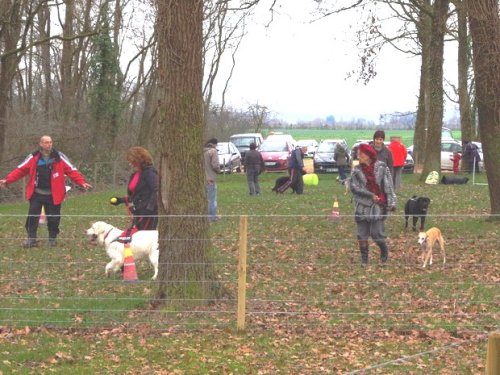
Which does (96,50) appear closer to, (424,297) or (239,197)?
(239,197)

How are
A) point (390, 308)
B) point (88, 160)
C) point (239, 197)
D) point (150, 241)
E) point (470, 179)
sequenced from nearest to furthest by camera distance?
point (390, 308) → point (150, 241) → point (239, 197) → point (470, 179) → point (88, 160)

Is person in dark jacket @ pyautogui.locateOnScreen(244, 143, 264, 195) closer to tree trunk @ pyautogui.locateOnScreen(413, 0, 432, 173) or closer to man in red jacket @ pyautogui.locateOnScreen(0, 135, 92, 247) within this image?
tree trunk @ pyautogui.locateOnScreen(413, 0, 432, 173)

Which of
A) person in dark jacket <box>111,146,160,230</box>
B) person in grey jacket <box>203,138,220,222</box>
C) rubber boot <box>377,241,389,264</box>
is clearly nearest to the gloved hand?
person in dark jacket <box>111,146,160,230</box>

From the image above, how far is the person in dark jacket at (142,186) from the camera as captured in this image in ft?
36.3

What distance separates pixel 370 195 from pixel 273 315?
317 centimetres

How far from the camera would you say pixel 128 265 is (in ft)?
34.0

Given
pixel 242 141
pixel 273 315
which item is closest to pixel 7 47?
pixel 273 315

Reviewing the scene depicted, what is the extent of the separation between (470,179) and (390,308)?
22.6 metres

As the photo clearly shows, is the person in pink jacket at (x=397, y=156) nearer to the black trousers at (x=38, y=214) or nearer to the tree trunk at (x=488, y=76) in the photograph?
the tree trunk at (x=488, y=76)

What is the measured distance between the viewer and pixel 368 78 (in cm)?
2170

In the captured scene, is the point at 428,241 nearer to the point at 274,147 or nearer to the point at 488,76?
the point at 488,76

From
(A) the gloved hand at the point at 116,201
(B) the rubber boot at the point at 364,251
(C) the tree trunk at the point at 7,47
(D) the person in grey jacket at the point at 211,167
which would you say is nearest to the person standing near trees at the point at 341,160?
(C) the tree trunk at the point at 7,47

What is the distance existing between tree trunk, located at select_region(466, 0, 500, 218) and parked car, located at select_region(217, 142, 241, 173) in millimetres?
22923

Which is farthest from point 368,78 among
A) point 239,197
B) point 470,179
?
point 470,179
